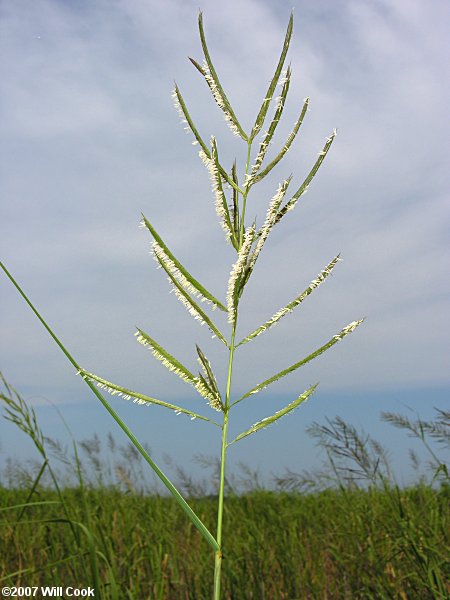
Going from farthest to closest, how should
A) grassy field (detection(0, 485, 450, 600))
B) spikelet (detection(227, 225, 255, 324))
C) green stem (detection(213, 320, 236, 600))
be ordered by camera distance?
1. grassy field (detection(0, 485, 450, 600))
2. spikelet (detection(227, 225, 255, 324))
3. green stem (detection(213, 320, 236, 600))

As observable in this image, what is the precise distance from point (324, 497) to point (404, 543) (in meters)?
3.13

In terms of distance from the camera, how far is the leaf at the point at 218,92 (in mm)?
1180

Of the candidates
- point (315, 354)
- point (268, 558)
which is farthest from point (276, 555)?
point (315, 354)

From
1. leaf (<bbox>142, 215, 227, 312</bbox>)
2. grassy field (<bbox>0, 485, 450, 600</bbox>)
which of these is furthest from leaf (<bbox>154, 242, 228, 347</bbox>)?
grassy field (<bbox>0, 485, 450, 600</bbox>)

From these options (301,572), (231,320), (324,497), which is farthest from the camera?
(324,497)

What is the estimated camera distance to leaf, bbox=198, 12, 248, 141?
1.18 metres

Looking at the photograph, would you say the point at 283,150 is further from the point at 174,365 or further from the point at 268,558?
the point at 268,558

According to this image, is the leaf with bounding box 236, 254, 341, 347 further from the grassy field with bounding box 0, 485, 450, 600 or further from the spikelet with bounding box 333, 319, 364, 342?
the grassy field with bounding box 0, 485, 450, 600

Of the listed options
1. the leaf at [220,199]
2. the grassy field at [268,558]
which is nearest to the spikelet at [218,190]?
the leaf at [220,199]

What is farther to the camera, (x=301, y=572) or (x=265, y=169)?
(x=301, y=572)

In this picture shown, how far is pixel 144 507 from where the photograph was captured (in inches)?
190

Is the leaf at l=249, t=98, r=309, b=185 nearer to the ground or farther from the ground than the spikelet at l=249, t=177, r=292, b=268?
farther from the ground

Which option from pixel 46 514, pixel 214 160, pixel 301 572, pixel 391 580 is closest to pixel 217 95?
pixel 214 160

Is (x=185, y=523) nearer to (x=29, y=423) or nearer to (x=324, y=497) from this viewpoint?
(x=324, y=497)
